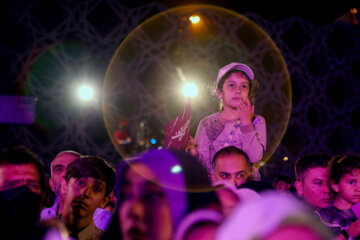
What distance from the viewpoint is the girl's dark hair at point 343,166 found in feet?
6.85

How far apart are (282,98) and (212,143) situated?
4.97m

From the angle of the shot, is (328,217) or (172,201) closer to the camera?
(172,201)

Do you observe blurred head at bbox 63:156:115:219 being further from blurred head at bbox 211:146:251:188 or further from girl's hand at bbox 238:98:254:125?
girl's hand at bbox 238:98:254:125

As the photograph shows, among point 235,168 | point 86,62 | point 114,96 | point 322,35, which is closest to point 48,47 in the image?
point 86,62

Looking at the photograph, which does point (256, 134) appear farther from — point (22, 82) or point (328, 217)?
point (22, 82)

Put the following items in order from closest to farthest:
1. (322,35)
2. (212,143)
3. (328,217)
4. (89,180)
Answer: (89,180)
(328,217)
(212,143)
(322,35)

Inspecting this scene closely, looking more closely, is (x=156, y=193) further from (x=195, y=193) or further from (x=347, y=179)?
(x=347, y=179)

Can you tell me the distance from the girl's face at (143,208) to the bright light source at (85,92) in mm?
5266

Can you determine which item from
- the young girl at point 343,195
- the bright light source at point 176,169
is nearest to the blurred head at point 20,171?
the bright light source at point 176,169

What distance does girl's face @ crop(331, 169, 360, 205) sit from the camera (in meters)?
2.01

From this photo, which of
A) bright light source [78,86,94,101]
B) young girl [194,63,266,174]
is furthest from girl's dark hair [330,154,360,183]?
bright light source [78,86,94,101]

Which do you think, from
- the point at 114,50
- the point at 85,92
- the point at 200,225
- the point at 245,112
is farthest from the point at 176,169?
the point at 114,50

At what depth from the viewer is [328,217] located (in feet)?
6.41

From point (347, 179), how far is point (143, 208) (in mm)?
1701
